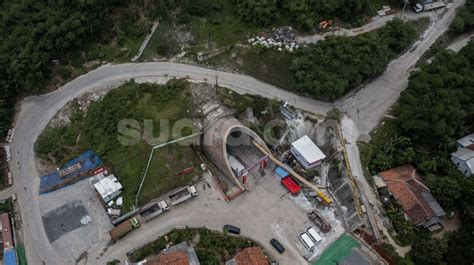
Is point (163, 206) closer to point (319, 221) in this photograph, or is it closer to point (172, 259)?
point (172, 259)

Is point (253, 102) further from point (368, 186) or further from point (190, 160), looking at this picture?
point (368, 186)

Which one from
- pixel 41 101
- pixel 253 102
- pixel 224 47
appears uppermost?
pixel 41 101

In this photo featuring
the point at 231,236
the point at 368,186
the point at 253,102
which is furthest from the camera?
the point at 253,102

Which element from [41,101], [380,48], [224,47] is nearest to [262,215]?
[224,47]

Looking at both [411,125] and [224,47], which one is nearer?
[411,125]

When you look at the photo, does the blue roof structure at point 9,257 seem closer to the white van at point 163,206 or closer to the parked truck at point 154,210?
the parked truck at point 154,210

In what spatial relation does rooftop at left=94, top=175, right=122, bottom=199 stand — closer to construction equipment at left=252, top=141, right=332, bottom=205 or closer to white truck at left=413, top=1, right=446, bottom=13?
construction equipment at left=252, top=141, right=332, bottom=205

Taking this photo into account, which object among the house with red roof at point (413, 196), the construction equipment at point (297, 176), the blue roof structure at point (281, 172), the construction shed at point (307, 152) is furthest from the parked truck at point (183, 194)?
the house with red roof at point (413, 196)

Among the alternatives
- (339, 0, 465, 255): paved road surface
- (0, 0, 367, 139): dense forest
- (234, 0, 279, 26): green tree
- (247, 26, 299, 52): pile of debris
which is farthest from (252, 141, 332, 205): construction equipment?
(0, 0, 367, 139): dense forest
